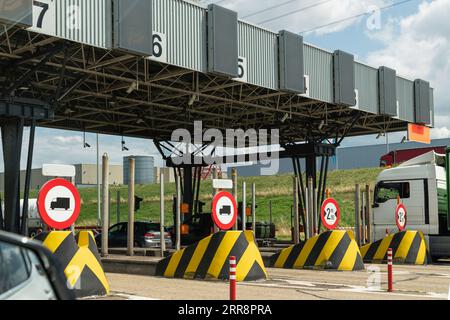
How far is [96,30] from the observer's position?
17.4 m

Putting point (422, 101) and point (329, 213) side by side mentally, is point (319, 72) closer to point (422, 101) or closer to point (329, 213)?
point (422, 101)

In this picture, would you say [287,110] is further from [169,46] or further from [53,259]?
[53,259]

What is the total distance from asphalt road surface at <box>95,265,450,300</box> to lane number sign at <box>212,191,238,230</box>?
46.9 inches

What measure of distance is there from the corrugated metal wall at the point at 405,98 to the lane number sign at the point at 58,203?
2263 centimetres

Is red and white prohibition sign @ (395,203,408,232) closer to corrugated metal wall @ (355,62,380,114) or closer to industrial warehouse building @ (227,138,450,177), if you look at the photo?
corrugated metal wall @ (355,62,380,114)

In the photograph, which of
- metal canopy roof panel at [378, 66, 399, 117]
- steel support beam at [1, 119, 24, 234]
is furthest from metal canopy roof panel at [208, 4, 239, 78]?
metal canopy roof panel at [378, 66, 399, 117]

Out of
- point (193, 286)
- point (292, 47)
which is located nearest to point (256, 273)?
point (193, 286)

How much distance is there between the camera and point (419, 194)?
22.5 metres

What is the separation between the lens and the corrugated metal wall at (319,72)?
24.7 metres

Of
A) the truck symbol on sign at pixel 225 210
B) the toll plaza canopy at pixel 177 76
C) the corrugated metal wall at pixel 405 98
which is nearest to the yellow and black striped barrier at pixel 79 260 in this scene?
the truck symbol on sign at pixel 225 210

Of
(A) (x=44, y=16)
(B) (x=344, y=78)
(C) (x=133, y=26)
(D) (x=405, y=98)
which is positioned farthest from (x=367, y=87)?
(A) (x=44, y=16)

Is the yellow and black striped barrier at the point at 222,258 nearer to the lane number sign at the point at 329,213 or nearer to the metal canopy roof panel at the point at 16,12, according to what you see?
→ the lane number sign at the point at 329,213

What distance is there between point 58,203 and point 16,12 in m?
7.17
